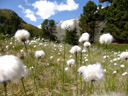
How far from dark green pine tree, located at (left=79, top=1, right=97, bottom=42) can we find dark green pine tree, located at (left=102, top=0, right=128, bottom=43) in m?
5.26

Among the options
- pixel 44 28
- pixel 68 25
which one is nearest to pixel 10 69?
pixel 68 25

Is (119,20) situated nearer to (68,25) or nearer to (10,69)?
(68,25)

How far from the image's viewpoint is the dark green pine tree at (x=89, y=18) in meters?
28.1

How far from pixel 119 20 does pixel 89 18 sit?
751 centimetres

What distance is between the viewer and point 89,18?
28703mm

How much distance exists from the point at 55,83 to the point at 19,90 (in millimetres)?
874

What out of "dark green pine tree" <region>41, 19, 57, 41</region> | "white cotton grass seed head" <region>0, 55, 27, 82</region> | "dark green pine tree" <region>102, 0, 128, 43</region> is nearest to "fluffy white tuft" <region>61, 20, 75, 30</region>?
"white cotton grass seed head" <region>0, 55, 27, 82</region>

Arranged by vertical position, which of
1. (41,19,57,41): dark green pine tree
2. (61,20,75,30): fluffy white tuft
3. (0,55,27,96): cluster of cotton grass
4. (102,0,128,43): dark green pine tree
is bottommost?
(0,55,27,96): cluster of cotton grass

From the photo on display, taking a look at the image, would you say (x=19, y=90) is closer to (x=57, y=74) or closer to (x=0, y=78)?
(x=57, y=74)

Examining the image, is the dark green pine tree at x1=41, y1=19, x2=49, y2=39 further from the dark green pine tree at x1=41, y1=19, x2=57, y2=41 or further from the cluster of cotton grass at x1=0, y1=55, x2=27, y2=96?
the cluster of cotton grass at x1=0, y1=55, x2=27, y2=96

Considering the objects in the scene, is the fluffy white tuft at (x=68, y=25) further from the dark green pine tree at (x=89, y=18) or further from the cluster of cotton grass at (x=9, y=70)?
the dark green pine tree at (x=89, y=18)

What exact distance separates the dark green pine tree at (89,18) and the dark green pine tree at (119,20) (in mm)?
5260

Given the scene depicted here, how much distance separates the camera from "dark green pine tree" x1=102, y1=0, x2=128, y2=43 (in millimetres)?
21016

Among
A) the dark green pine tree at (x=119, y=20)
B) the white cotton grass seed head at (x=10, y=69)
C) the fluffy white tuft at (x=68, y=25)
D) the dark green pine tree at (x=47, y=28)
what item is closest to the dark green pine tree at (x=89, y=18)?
the dark green pine tree at (x=119, y=20)
